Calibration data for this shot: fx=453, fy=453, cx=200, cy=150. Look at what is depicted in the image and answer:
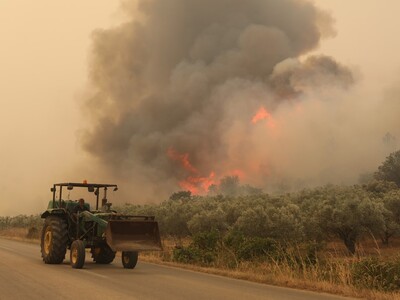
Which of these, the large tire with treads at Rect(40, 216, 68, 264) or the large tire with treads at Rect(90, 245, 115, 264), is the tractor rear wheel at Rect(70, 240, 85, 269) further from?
the large tire with treads at Rect(90, 245, 115, 264)

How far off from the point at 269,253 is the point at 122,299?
848cm

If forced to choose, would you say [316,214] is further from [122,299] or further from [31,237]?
[122,299]

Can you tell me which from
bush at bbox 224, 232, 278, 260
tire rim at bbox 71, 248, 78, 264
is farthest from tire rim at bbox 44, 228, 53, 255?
bush at bbox 224, 232, 278, 260

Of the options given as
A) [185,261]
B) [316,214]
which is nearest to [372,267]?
[185,261]

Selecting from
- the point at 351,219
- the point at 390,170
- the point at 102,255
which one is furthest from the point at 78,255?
the point at 390,170

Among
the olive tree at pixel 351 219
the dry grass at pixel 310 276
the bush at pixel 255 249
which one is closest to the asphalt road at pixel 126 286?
the dry grass at pixel 310 276

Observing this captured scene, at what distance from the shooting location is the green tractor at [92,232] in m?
14.1

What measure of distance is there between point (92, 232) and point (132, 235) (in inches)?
64.9

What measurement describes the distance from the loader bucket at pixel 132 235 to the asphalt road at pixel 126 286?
0.76m

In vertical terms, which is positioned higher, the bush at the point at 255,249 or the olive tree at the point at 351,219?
the olive tree at the point at 351,219

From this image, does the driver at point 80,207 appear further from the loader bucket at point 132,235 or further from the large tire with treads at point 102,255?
the loader bucket at point 132,235

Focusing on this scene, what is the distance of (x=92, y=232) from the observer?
1512 cm

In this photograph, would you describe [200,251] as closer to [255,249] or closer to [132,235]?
[255,249]

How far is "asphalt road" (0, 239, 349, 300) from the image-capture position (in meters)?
9.27
